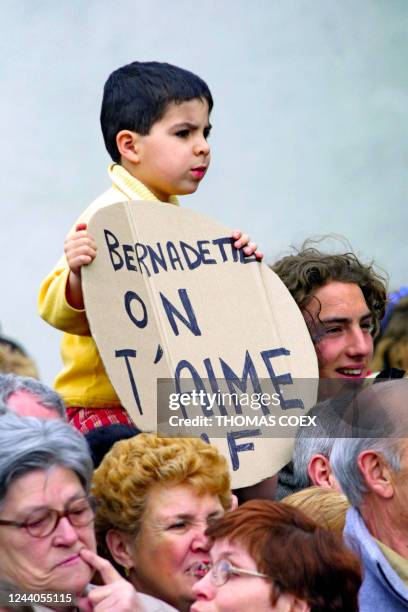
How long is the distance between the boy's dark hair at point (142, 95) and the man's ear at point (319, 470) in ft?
3.37

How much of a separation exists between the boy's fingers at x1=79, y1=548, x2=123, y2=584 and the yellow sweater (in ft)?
2.92

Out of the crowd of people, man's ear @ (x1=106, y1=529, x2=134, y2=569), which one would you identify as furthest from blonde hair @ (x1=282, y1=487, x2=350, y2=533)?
man's ear @ (x1=106, y1=529, x2=134, y2=569)

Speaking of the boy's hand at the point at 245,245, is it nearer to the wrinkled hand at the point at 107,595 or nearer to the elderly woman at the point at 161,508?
the elderly woman at the point at 161,508

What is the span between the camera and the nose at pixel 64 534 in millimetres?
3039

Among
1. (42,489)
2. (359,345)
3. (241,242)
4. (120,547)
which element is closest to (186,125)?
(241,242)

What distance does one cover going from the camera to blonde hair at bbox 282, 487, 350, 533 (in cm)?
366

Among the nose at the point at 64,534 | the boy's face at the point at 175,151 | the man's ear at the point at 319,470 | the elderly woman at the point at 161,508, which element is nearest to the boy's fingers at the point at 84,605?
the nose at the point at 64,534

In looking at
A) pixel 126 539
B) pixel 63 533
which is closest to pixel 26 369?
pixel 126 539

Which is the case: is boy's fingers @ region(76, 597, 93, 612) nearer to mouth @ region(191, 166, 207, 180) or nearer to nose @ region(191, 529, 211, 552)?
nose @ region(191, 529, 211, 552)

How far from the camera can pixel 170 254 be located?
12.9 ft

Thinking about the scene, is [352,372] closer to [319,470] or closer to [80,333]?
[319,470]

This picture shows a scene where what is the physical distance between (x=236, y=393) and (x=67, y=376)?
513 mm

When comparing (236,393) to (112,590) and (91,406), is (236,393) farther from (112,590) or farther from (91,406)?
(112,590)

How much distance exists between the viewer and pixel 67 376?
160 inches
